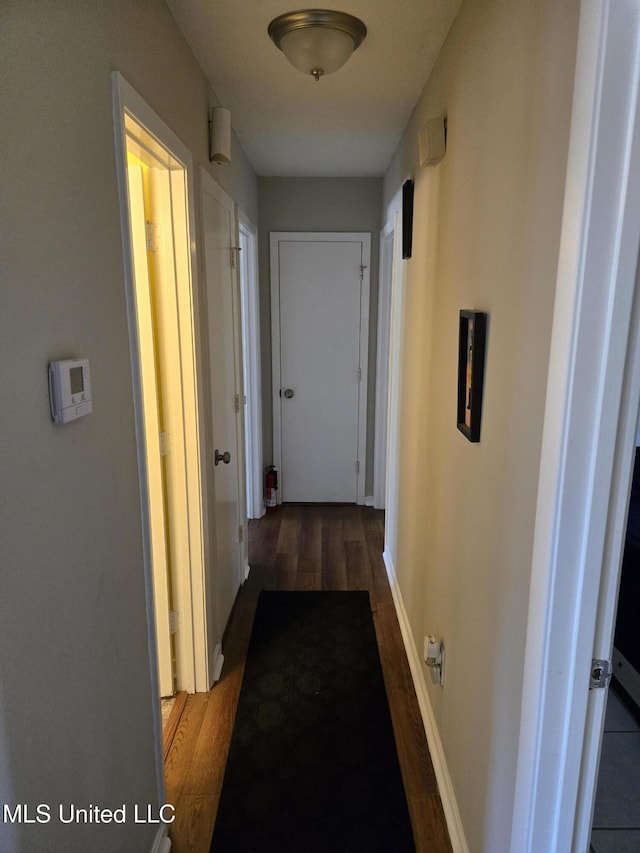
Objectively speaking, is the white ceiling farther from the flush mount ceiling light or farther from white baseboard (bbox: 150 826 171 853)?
white baseboard (bbox: 150 826 171 853)

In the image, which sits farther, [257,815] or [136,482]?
[257,815]

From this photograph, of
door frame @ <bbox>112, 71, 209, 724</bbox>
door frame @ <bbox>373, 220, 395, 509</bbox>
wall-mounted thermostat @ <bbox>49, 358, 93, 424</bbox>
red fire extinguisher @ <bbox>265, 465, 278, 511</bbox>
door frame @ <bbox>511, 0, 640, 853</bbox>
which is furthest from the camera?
red fire extinguisher @ <bbox>265, 465, 278, 511</bbox>

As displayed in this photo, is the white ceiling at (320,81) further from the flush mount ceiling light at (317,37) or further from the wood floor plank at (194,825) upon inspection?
the wood floor plank at (194,825)

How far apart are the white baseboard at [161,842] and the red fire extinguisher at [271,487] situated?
108 inches

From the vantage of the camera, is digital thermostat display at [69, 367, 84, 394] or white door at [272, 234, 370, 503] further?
white door at [272, 234, 370, 503]

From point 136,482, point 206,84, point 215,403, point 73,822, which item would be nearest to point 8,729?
point 73,822

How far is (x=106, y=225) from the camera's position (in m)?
1.16

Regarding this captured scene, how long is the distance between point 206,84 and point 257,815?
8.65 ft

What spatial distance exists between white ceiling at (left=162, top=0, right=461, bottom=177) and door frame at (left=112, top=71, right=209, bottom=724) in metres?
0.42

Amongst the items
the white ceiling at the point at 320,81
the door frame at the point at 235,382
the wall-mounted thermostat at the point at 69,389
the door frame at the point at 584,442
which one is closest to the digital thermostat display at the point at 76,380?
the wall-mounted thermostat at the point at 69,389

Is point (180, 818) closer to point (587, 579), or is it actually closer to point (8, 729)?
point (8, 729)

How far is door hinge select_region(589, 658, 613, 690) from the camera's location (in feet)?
3.31

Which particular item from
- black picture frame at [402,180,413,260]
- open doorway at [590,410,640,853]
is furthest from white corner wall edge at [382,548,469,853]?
black picture frame at [402,180,413,260]

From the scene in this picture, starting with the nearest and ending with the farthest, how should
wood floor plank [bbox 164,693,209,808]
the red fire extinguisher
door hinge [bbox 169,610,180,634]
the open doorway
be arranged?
1. the open doorway
2. wood floor plank [bbox 164,693,209,808]
3. door hinge [bbox 169,610,180,634]
4. the red fire extinguisher
